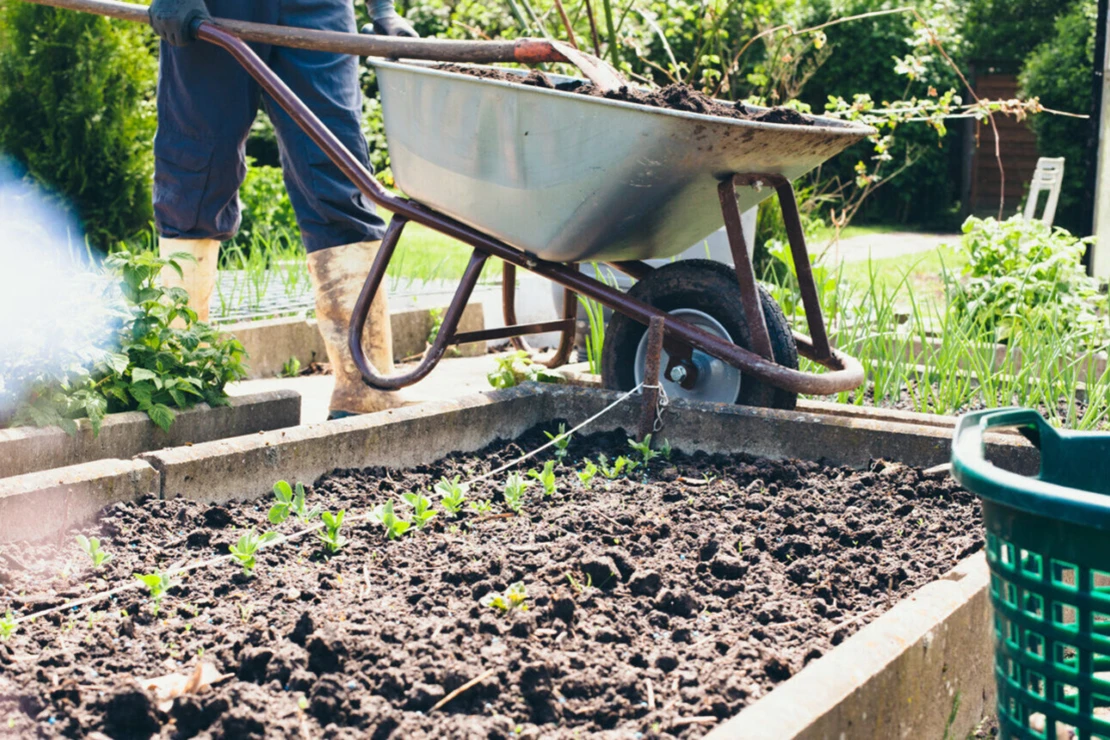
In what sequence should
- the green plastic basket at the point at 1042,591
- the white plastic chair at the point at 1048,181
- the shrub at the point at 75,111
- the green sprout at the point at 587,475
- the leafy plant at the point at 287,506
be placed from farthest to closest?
the shrub at the point at 75,111 → the white plastic chair at the point at 1048,181 → the green sprout at the point at 587,475 → the leafy plant at the point at 287,506 → the green plastic basket at the point at 1042,591

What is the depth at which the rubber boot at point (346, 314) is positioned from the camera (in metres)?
3.24

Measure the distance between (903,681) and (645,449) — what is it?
1.13 meters

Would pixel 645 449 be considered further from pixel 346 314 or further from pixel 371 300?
pixel 346 314

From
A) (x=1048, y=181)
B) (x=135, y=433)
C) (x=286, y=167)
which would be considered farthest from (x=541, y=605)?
(x=1048, y=181)

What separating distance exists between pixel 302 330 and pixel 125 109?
7.64 feet

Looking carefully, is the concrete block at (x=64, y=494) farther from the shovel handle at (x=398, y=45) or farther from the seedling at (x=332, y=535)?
the shovel handle at (x=398, y=45)

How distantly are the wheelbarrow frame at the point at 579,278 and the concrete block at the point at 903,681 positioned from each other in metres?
0.92

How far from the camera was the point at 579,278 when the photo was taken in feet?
9.23

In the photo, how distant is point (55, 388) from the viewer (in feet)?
8.32

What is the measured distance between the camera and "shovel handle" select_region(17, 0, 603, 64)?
2.57 meters

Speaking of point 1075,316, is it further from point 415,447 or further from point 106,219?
point 106,219

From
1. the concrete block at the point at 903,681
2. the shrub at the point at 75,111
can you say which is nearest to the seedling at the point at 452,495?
the concrete block at the point at 903,681

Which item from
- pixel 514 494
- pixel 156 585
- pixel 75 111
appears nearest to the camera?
pixel 156 585

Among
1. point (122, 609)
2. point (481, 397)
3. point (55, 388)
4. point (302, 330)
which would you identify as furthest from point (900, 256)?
point (122, 609)
